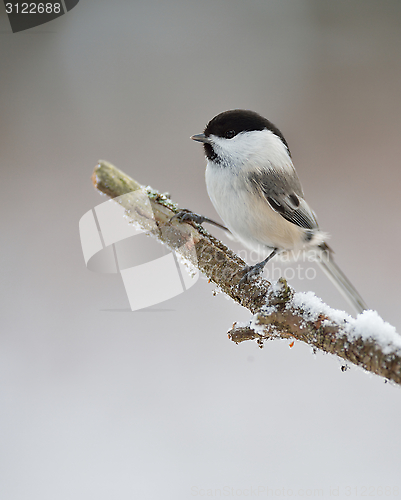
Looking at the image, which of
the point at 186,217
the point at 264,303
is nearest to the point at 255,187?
the point at 186,217

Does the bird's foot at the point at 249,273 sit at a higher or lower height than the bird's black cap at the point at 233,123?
lower

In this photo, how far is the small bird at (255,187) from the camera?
1063 mm

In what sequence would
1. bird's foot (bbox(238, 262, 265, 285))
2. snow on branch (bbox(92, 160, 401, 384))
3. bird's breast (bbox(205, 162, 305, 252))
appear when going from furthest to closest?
bird's breast (bbox(205, 162, 305, 252)) → bird's foot (bbox(238, 262, 265, 285)) → snow on branch (bbox(92, 160, 401, 384))

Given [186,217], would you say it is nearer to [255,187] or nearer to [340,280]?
[255,187]

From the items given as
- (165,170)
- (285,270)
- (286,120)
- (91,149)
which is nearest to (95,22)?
(91,149)


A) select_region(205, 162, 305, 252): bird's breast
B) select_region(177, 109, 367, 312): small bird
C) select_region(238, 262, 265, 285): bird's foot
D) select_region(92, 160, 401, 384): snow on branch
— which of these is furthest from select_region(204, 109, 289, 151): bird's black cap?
select_region(238, 262, 265, 285): bird's foot

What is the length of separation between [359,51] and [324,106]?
53 centimetres

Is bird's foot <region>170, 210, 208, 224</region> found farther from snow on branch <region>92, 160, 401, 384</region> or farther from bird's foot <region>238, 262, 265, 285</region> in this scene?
bird's foot <region>238, 262, 265, 285</region>

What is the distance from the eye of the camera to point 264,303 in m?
0.78

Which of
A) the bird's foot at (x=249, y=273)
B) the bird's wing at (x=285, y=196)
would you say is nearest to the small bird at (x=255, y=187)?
the bird's wing at (x=285, y=196)

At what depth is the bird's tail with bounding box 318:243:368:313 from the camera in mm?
1149

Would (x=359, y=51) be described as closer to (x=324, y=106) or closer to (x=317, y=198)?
(x=324, y=106)

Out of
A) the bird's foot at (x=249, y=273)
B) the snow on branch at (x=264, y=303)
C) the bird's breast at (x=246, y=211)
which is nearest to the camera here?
the snow on branch at (x=264, y=303)

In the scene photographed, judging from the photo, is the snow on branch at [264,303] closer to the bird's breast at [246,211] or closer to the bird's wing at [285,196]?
the bird's breast at [246,211]
